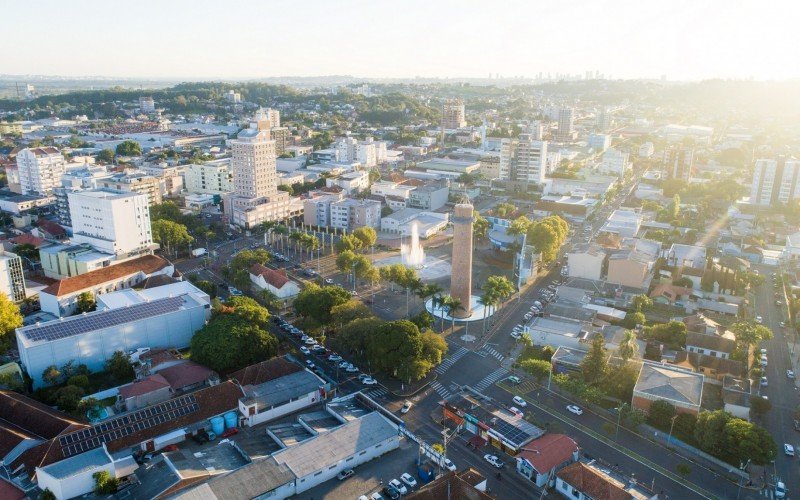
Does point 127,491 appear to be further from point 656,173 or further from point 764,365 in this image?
point 656,173

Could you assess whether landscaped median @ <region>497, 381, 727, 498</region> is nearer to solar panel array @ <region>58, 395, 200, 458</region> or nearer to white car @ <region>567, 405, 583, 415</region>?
white car @ <region>567, 405, 583, 415</region>

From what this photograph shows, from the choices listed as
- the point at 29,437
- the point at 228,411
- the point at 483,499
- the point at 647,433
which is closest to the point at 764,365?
the point at 647,433

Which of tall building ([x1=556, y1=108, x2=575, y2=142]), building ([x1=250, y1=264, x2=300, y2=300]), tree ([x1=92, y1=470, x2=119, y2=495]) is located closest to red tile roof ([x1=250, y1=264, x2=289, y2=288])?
building ([x1=250, y1=264, x2=300, y2=300])

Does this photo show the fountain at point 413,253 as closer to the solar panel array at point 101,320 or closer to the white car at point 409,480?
the solar panel array at point 101,320

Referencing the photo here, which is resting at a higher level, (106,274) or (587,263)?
(106,274)

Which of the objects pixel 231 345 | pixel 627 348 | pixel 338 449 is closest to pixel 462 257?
pixel 627 348

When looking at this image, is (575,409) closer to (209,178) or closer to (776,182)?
(776,182)
